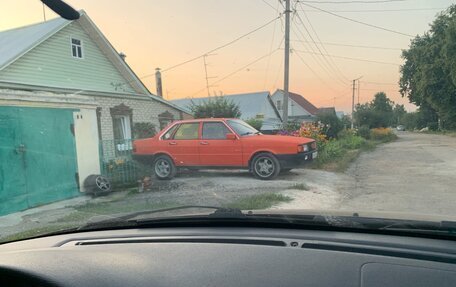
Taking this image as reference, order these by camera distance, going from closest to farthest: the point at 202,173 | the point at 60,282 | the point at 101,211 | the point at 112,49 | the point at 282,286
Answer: the point at 282,286 < the point at 60,282 < the point at 101,211 < the point at 202,173 < the point at 112,49

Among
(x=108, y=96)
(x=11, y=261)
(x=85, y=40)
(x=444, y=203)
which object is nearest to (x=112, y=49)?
(x=85, y=40)

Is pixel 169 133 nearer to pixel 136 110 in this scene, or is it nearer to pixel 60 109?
pixel 60 109

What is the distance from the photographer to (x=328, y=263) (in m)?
1.48

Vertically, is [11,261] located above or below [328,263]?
below

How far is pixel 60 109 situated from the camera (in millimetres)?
9078

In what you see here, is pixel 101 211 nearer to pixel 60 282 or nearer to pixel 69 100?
pixel 69 100

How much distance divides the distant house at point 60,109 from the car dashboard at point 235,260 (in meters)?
6.56

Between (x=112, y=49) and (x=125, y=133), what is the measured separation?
3.88 m

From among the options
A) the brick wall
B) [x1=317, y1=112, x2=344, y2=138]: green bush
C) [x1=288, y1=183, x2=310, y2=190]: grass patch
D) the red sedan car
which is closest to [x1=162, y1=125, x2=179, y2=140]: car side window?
→ the red sedan car

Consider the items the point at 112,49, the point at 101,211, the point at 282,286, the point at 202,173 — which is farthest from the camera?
the point at 112,49

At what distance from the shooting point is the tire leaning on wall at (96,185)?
9355 millimetres

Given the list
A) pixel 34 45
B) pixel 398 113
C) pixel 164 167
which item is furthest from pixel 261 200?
pixel 398 113

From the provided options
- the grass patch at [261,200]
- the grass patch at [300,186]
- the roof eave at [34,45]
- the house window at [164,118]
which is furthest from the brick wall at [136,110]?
the grass patch at [261,200]

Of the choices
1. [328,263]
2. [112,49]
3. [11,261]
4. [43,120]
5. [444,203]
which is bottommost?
[444,203]
